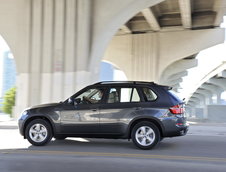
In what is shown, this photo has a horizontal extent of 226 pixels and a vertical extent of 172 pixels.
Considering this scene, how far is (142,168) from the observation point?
20.1 feet

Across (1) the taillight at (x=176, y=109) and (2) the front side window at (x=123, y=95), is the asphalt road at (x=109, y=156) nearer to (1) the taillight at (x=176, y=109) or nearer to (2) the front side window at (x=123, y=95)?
(1) the taillight at (x=176, y=109)

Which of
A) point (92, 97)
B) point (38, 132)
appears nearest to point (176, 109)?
point (92, 97)

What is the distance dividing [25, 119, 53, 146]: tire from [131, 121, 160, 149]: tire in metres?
2.16

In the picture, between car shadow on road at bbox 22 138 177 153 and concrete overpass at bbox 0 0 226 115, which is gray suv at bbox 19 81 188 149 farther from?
concrete overpass at bbox 0 0 226 115

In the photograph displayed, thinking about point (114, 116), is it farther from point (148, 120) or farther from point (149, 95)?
point (149, 95)

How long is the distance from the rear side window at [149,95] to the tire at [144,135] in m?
0.58

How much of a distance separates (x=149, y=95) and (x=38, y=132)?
9.70ft

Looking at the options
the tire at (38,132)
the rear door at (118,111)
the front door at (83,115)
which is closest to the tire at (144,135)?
the rear door at (118,111)

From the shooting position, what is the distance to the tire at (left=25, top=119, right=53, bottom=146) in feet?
27.1

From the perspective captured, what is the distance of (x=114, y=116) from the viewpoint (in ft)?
25.9

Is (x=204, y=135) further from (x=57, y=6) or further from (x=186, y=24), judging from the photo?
(x=186, y=24)

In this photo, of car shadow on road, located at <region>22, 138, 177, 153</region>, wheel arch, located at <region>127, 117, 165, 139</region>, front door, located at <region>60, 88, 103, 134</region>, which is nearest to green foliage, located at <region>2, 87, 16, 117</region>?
car shadow on road, located at <region>22, 138, 177, 153</region>

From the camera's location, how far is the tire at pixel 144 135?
780 centimetres

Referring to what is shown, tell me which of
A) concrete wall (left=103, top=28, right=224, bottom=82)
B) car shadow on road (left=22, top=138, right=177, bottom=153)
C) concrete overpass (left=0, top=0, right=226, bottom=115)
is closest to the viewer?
car shadow on road (left=22, top=138, right=177, bottom=153)
